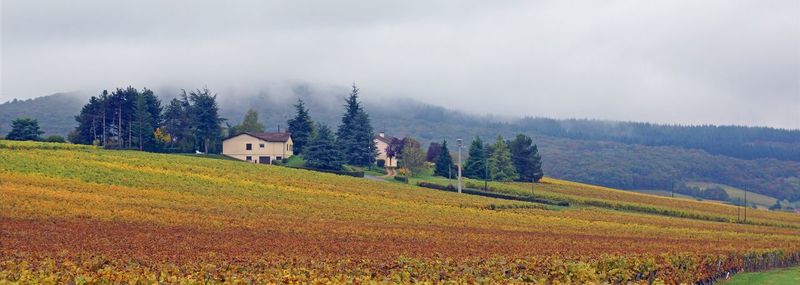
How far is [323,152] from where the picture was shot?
115 m

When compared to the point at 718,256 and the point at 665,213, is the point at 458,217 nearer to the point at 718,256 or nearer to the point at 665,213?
the point at 718,256

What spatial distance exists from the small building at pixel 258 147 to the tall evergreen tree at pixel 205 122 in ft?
13.6

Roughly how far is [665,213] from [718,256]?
175 feet

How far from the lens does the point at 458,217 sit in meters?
67.8

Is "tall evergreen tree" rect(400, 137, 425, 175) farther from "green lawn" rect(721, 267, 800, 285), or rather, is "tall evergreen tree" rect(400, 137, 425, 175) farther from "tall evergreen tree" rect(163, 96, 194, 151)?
"green lawn" rect(721, 267, 800, 285)

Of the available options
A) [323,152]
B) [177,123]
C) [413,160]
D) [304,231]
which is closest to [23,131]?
[177,123]

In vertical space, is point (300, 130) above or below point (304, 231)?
above

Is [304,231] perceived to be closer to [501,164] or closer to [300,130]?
[501,164]

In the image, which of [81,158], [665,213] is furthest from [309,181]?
[665,213]

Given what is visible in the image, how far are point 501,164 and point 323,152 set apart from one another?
99.7 ft

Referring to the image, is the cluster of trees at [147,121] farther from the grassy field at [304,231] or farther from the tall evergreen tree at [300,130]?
the grassy field at [304,231]

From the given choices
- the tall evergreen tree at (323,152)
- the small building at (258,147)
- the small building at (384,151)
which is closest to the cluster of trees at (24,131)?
the small building at (258,147)

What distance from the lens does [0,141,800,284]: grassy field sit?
28.8 metres

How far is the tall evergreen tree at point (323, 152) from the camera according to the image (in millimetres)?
115062
